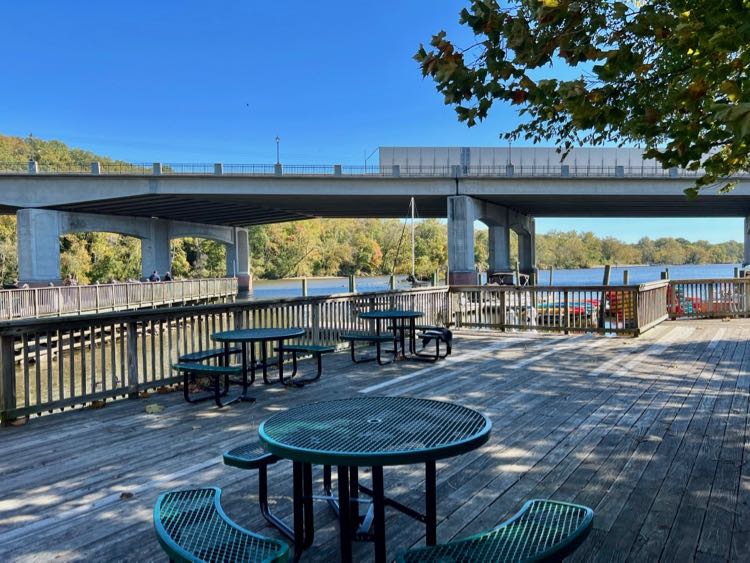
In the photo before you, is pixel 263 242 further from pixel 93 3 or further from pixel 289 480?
pixel 289 480

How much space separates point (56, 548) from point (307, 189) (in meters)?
29.3

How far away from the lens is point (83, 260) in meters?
56.5

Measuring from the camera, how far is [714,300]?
14.6 metres

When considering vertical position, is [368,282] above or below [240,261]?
below

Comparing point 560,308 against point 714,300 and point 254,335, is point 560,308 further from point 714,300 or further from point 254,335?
point 254,335

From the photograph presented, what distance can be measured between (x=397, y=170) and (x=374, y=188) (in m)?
1.73

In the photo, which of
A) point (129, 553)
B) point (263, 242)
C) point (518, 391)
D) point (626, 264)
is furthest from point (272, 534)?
point (626, 264)

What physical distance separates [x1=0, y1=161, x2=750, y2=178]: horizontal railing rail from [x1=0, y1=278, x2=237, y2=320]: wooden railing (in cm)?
672

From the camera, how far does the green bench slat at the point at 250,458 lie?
9.09 ft

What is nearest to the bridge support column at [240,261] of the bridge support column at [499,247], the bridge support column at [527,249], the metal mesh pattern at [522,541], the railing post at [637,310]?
the bridge support column at [499,247]

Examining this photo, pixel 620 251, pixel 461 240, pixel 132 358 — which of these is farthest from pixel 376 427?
pixel 620 251

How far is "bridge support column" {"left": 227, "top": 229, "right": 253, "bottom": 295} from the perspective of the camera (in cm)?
5109

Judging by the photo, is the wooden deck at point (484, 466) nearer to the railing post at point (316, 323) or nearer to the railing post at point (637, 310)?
the railing post at point (316, 323)

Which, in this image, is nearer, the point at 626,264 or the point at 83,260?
the point at 83,260
